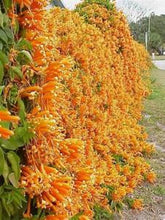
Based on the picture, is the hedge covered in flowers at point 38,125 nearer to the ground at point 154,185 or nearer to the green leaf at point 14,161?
the green leaf at point 14,161

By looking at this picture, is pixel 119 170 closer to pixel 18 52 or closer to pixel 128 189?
pixel 128 189

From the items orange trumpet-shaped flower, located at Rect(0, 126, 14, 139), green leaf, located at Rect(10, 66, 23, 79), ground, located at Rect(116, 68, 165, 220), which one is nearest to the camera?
orange trumpet-shaped flower, located at Rect(0, 126, 14, 139)

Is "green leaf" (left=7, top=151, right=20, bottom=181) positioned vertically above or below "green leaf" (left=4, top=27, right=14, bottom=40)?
below

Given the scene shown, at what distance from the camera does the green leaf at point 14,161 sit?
157cm

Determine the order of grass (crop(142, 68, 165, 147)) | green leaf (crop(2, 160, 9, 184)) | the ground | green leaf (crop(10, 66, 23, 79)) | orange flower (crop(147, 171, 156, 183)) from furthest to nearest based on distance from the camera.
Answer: grass (crop(142, 68, 165, 147))
orange flower (crop(147, 171, 156, 183))
the ground
green leaf (crop(10, 66, 23, 79))
green leaf (crop(2, 160, 9, 184))

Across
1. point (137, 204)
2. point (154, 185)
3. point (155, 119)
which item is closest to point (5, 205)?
point (137, 204)

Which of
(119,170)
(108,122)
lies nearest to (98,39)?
(108,122)

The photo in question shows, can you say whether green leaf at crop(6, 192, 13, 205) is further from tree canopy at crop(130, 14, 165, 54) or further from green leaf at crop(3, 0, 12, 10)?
tree canopy at crop(130, 14, 165, 54)

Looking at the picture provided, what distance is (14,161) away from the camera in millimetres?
1581

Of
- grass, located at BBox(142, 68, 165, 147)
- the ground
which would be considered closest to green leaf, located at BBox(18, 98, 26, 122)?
the ground

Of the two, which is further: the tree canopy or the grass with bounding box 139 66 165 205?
the tree canopy

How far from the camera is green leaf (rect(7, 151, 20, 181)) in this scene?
61.9 inches

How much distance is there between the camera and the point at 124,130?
19.5 feet

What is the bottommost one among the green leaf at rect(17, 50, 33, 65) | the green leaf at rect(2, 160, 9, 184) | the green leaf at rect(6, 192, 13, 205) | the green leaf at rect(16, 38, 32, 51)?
the green leaf at rect(6, 192, 13, 205)
